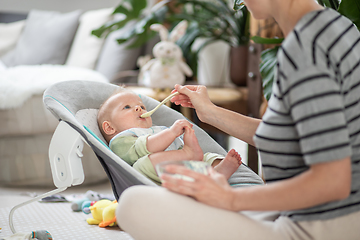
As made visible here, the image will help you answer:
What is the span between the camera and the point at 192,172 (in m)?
0.66

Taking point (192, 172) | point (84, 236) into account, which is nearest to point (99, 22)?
point (84, 236)

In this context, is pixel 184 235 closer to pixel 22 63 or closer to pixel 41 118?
pixel 41 118

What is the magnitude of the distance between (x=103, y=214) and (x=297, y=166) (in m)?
0.89

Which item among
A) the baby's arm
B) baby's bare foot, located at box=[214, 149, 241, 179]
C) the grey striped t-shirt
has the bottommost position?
baby's bare foot, located at box=[214, 149, 241, 179]

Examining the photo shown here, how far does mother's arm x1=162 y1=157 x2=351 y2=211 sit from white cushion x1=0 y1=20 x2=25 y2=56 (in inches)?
114

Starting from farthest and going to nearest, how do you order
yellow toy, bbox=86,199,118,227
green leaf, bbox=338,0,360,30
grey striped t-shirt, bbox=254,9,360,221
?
yellow toy, bbox=86,199,118,227 < green leaf, bbox=338,0,360,30 < grey striped t-shirt, bbox=254,9,360,221

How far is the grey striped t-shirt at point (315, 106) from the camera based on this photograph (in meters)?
0.59

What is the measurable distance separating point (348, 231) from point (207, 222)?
270 mm

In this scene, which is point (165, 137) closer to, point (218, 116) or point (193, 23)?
point (218, 116)

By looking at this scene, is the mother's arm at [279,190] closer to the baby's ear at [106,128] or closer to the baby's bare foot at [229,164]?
the baby's bare foot at [229,164]

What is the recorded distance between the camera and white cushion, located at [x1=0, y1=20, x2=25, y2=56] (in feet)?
10.1

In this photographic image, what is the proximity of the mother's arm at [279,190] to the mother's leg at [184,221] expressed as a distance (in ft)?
0.06

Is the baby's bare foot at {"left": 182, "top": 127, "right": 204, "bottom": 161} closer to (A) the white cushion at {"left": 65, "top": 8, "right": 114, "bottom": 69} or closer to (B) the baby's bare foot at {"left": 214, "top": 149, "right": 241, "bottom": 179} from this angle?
(B) the baby's bare foot at {"left": 214, "top": 149, "right": 241, "bottom": 179}

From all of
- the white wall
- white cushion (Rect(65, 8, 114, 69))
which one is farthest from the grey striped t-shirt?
the white wall
